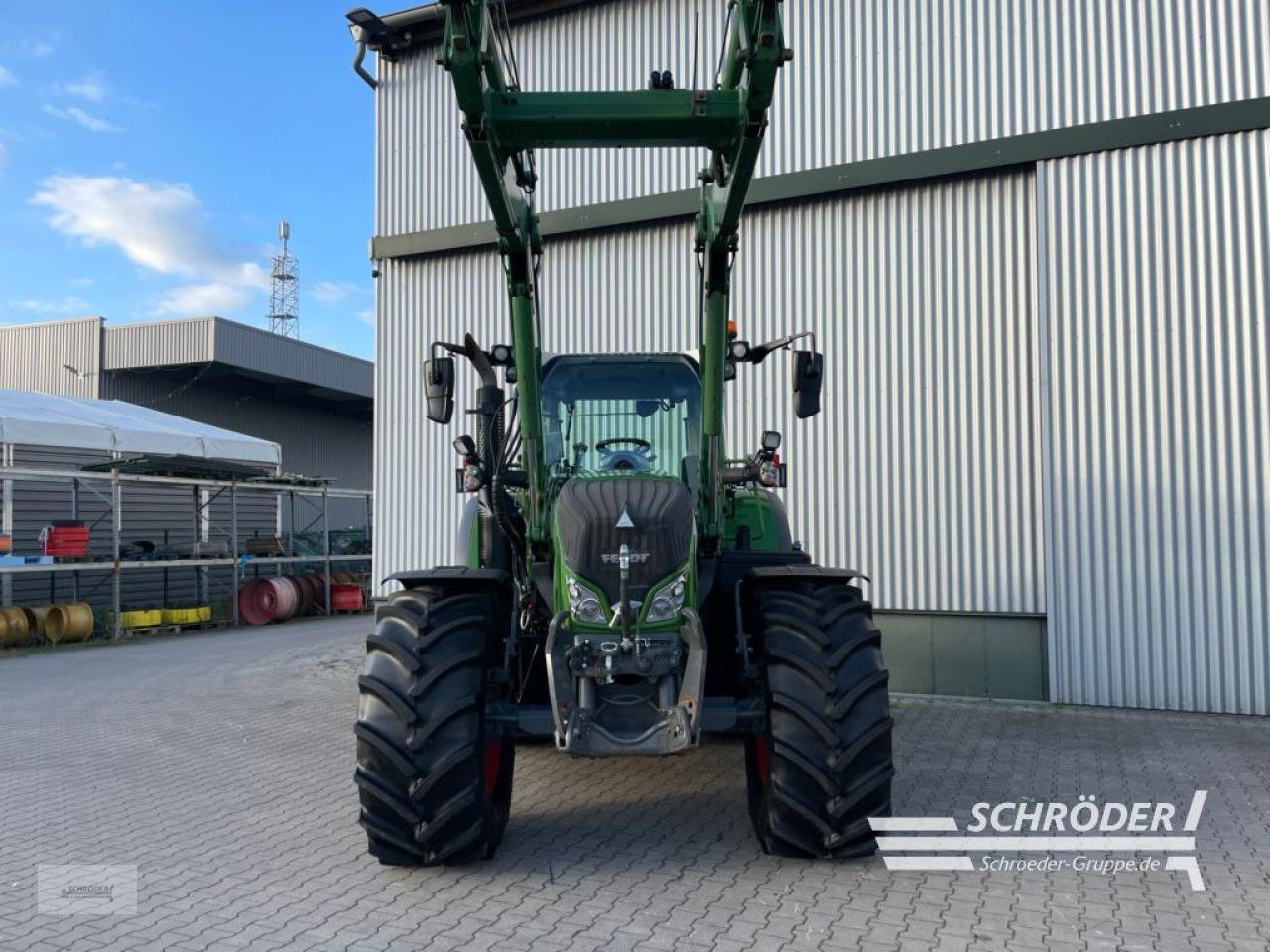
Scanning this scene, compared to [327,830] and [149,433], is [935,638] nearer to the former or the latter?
[327,830]

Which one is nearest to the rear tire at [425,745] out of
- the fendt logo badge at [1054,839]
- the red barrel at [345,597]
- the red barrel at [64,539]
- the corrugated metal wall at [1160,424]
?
the fendt logo badge at [1054,839]

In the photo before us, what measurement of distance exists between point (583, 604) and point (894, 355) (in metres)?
6.13

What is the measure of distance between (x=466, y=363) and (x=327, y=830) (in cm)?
723

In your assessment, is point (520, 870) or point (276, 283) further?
point (276, 283)

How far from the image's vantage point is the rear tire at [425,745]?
176 inches

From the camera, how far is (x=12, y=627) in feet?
49.1

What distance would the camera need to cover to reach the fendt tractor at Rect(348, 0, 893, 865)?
4.51 metres

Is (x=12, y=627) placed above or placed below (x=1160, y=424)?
below

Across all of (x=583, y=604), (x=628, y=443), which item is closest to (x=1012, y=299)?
(x=628, y=443)

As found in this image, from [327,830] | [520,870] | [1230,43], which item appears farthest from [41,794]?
[1230,43]

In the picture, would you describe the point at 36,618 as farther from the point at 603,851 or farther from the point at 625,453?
the point at 603,851

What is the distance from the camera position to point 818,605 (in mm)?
4887

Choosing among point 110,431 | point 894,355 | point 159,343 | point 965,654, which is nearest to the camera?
point 965,654

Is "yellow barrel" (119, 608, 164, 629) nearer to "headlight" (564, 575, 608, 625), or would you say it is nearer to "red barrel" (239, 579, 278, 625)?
"red barrel" (239, 579, 278, 625)
